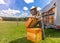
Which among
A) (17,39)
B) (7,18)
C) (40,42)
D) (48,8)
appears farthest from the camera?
(7,18)

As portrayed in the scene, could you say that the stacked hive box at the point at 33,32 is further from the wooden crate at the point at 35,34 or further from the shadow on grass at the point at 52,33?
the shadow on grass at the point at 52,33

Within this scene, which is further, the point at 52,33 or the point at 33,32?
the point at 52,33

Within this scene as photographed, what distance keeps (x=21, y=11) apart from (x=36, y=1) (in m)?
0.80

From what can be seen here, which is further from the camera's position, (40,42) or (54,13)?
(54,13)

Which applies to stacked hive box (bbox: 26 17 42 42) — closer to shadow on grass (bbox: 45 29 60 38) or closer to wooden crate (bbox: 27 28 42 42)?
wooden crate (bbox: 27 28 42 42)

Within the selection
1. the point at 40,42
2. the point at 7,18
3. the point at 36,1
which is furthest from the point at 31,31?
the point at 7,18

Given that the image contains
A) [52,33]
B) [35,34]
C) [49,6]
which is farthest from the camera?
[52,33]

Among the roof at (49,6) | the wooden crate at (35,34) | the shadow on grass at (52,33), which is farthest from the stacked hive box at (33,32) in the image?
the roof at (49,6)

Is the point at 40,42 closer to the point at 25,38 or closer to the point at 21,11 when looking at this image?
the point at 25,38

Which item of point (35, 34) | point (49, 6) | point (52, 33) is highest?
point (49, 6)

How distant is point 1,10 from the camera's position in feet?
30.0

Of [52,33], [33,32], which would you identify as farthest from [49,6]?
[33,32]

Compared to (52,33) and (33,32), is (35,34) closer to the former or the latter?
(33,32)

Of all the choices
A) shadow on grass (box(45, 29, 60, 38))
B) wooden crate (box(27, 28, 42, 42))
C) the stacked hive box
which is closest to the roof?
shadow on grass (box(45, 29, 60, 38))
